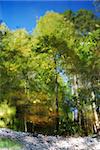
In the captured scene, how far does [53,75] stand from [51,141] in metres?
0.66

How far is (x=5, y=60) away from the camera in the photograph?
3346 millimetres

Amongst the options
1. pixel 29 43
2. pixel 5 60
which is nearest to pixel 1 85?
pixel 5 60

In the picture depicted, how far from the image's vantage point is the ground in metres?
3.14

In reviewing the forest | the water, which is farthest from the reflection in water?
→ the water

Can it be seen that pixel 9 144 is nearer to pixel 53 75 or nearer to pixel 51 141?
pixel 51 141

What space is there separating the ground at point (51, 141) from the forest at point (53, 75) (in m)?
0.06

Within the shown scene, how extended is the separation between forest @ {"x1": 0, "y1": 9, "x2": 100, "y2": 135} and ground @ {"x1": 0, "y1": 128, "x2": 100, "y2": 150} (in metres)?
0.06

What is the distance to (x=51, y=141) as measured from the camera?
3201mm

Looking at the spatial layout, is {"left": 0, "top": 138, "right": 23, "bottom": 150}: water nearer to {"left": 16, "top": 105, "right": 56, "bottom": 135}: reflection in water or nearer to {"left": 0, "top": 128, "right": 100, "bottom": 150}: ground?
{"left": 0, "top": 128, "right": 100, "bottom": 150}: ground

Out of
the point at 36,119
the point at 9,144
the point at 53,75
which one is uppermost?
the point at 53,75

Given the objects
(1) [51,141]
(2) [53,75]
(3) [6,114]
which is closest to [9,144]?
(3) [6,114]

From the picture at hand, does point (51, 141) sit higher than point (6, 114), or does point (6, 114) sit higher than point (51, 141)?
point (6, 114)

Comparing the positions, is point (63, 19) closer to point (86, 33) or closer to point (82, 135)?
point (86, 33)

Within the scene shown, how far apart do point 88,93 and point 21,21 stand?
1.01 metres
